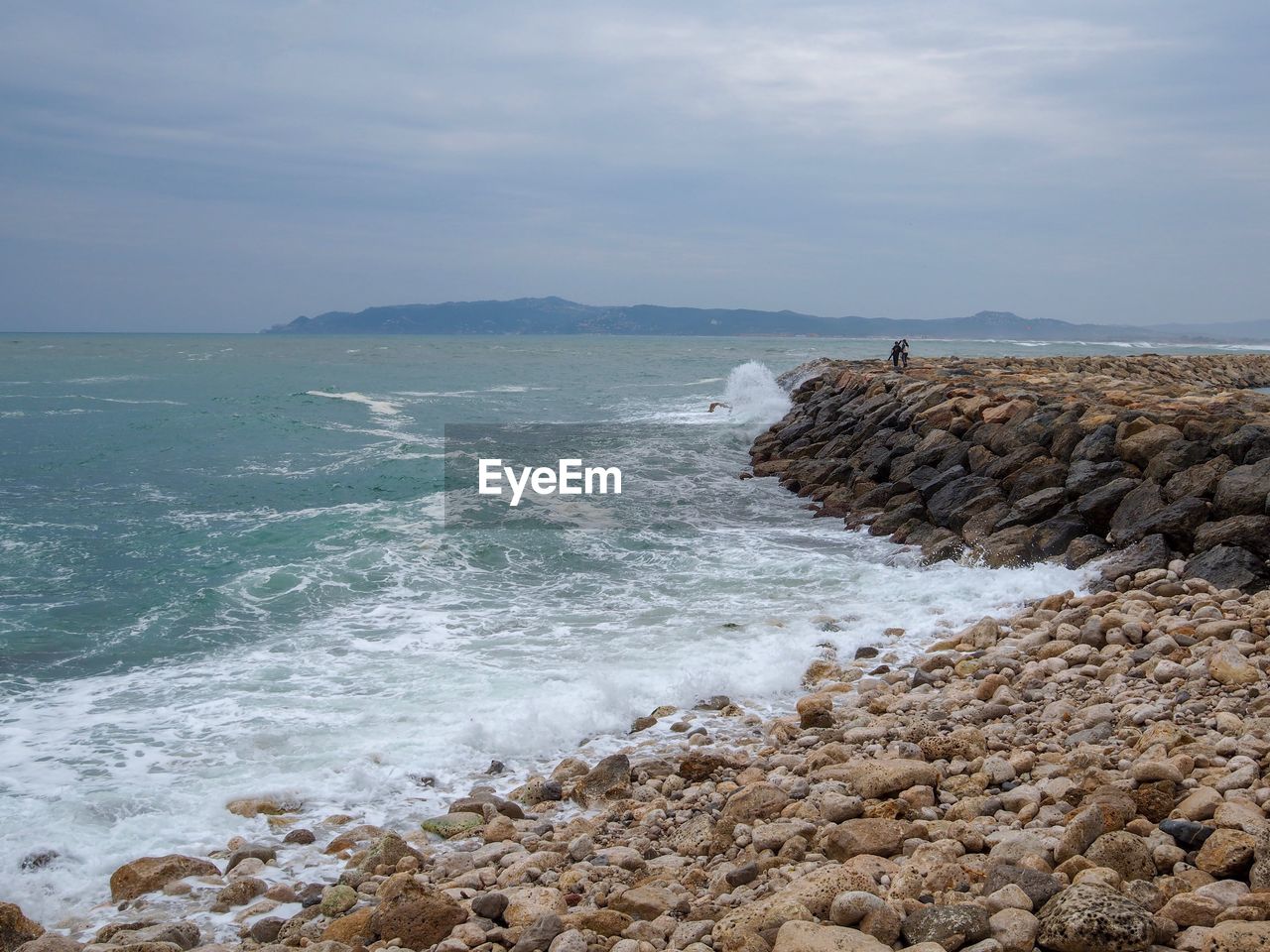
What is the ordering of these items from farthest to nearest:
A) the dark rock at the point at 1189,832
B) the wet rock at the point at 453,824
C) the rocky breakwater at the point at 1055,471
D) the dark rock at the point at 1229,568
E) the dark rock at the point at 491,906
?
the rocky breakwater at the point at 1055,471 → the dark rock at the point at 1229,568 → the wet rock at the point at 453,824 → the dark rock at the point at 491,906 → the dark rock at the point at 1189,832

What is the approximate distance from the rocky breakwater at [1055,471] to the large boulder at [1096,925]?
579 centimetres

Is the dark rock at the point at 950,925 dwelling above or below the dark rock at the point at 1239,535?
below

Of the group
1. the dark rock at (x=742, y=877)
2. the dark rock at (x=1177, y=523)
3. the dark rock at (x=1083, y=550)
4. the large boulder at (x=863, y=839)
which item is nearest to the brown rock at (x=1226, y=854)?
the large boulder at (x=863, y=839)

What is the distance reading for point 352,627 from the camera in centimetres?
951

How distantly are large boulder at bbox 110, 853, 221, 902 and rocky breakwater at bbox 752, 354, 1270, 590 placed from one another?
805cm

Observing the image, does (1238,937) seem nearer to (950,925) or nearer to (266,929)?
(950,925)

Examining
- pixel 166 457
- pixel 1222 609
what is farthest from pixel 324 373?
pixel 1222 609

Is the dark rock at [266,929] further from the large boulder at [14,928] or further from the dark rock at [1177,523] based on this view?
the dark rock at [1177,523]

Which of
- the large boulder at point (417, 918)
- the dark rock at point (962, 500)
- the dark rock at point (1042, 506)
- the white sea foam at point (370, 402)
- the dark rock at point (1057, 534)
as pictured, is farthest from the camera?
the white sea foam at point (370, 402)

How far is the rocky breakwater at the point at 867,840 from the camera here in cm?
352

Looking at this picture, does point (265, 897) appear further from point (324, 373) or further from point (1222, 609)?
point (324, 373)

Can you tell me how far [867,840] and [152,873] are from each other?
12.1ft

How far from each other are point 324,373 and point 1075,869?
52.8 metres

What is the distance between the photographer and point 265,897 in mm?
4746
